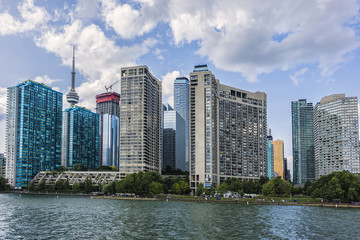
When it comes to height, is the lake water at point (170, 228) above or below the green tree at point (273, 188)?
above

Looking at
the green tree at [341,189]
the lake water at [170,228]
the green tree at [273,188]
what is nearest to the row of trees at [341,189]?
the green tree at [341,189]

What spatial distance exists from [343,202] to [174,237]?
11910 centimetres

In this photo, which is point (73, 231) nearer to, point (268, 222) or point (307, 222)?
point (268, 222)

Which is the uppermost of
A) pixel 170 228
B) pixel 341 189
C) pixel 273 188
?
pixel 341 189

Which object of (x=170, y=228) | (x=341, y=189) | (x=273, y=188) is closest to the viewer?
(x=170, y=228)

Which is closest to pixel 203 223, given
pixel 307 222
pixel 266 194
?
pixel 307 222

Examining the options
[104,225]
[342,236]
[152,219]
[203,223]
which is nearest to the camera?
[342,236]

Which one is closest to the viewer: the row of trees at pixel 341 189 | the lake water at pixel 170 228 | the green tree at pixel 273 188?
the lake water at pixel 170 228

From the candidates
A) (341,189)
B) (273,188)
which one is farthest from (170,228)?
(273,188)

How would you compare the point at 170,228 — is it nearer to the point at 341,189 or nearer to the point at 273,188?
the point at 341,189

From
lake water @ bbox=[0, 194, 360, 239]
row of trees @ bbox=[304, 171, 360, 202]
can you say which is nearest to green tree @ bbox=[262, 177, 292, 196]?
row of trees @ bbox=[304, 171, 360, 202]

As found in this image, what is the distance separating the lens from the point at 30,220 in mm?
87500

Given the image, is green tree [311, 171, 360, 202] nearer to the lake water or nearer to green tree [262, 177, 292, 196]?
green tree [262, 177, 292, 196]

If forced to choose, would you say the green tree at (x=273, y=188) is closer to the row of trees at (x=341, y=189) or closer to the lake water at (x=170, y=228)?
the row of trees at (x=341, y=189)
